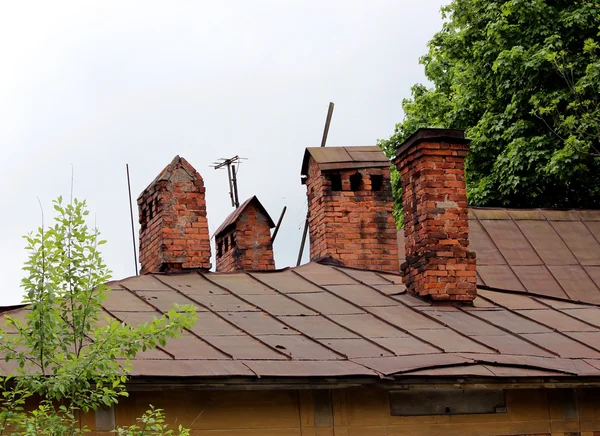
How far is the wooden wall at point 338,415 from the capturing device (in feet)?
36.0

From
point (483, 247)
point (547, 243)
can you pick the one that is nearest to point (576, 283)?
point (547, 243)

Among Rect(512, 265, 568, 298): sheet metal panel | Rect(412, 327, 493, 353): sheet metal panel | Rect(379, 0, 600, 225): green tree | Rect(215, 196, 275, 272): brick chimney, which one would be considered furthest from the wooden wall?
Rect(379, 0, 600, 225): green tree

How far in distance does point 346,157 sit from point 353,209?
627 mm

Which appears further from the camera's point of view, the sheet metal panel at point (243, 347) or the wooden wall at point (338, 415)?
the sheet metal panel at point (243, 347)

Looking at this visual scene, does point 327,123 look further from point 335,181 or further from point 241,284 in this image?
point 241,284

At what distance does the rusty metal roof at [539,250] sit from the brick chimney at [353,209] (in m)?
1.24

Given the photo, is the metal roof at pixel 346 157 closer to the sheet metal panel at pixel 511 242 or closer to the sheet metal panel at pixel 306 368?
the sheet metal panel at pixel 511 242

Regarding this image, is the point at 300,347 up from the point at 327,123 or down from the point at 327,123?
down

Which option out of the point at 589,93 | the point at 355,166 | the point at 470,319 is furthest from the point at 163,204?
the point at 589,93

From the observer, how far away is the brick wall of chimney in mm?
15641

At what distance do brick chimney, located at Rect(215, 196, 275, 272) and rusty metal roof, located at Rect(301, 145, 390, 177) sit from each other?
46.4 inches

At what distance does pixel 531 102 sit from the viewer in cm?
2220

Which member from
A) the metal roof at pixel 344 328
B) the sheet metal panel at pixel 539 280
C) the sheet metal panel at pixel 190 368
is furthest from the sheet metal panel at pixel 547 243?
the sheet metal panel at pixel 190 368

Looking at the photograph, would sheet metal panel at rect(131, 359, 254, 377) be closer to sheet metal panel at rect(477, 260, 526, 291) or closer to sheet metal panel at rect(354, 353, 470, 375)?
sheet metal panel at rect(354, 353, 470, 375)
